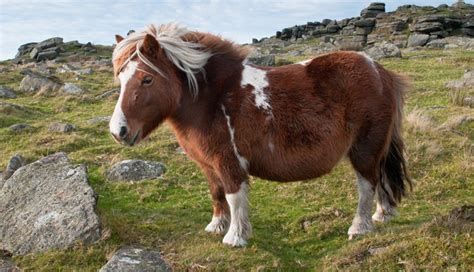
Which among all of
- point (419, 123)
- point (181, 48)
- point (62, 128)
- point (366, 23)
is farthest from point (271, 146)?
point (366, 23)

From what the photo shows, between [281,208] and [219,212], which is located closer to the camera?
[219,212]

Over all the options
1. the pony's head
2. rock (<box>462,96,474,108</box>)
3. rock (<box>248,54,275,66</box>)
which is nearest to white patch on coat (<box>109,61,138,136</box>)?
the pony's head

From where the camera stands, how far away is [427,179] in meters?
7.98

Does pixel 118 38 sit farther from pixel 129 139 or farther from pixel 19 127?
pixel 19 127

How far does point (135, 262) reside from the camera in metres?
5.33

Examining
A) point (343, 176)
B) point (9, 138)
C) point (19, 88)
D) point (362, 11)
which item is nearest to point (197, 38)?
point (343, 176)

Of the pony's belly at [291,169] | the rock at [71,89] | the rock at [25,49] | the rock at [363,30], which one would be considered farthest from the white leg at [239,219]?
the rock at [25,49]

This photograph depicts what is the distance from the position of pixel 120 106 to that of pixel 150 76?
444 millimetres

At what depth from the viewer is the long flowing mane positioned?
5.42m

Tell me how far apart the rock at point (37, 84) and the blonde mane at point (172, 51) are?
47.4 ft

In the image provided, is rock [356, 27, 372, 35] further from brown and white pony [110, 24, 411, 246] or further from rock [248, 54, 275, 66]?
brown and white pony [110, 24, 411, 246]

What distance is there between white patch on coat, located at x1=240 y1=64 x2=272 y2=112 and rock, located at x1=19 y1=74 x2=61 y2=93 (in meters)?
14.7

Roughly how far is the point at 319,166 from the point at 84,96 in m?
13.3

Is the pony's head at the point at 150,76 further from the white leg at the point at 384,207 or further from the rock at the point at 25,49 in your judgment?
the rock at the point at 25,49
